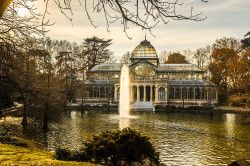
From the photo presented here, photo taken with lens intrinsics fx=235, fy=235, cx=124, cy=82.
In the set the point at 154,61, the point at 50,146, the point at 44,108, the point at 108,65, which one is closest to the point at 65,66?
the point at 108,65

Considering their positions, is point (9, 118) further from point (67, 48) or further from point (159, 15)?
point (67, 48)

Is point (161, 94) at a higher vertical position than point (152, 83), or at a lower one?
lower

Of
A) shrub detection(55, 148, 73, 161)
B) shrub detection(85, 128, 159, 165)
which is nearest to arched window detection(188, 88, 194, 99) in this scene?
shrub detection(85, 128, 159, 165)

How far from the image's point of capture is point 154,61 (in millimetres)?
53281

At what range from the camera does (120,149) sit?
680 centimetres

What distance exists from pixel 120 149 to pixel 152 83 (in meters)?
42.7

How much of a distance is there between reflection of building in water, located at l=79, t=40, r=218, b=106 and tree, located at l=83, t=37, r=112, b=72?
8.37 meters

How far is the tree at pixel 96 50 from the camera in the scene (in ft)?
202

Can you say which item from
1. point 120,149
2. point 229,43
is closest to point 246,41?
point 229,43

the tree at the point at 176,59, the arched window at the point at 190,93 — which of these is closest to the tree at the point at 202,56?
the tree at the point at 176,59

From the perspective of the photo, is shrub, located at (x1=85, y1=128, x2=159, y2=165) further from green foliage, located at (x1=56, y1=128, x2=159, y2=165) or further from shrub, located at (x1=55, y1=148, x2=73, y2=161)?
shrub, located at (x1=55, y1=148, x2=73, y2=161)

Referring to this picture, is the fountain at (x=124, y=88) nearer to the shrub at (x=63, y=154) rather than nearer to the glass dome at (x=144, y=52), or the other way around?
the glass dome at (x=144, y=52)

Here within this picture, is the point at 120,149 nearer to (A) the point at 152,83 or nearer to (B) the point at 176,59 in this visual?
(A) the point at 152,83

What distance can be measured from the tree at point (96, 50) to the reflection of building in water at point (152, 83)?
837cm
